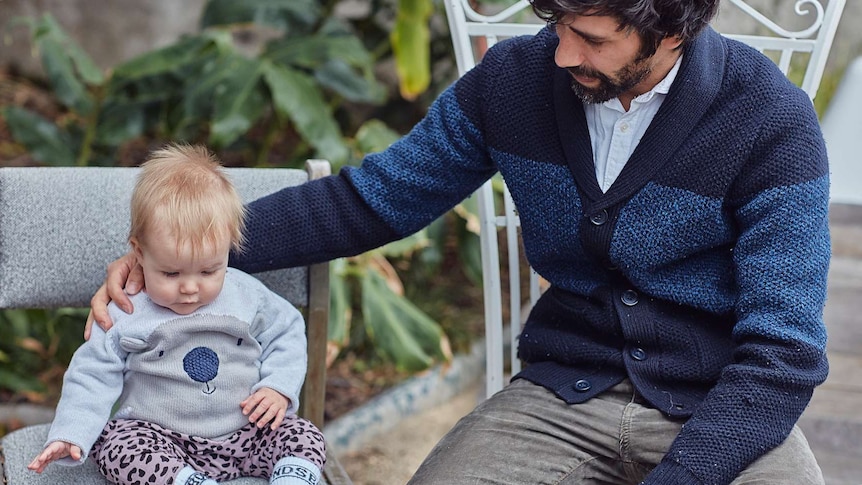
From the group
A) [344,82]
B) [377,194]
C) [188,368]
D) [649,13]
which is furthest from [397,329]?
[649,13]

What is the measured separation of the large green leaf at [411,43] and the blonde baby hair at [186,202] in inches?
68.2

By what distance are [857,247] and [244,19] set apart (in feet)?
7.31

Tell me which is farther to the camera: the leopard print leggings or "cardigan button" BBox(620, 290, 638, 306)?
"cardigan button" BBox(620, 290, 638, 306)

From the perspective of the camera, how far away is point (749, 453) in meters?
1.57

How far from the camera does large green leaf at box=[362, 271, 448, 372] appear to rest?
2859 millimetres

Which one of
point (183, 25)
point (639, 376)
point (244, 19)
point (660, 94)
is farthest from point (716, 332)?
point (183, 25)

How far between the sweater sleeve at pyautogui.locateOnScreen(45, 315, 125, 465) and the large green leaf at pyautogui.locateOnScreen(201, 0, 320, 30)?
1.72m

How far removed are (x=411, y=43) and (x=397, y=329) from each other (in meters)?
0.99

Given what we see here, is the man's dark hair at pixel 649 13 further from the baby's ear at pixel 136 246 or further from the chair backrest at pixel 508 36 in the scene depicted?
the baby's ear at pixel 136 246

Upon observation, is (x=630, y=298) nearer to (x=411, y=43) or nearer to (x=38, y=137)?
(x=411, y=43)

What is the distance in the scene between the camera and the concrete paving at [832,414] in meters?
2.60

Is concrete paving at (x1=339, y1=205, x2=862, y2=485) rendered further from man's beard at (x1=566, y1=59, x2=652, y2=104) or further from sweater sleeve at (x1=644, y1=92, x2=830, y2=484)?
man's beard at (x1=566, y1=59, x2=652, y2=104)

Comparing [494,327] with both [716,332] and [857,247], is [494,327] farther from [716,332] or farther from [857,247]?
[857,247]

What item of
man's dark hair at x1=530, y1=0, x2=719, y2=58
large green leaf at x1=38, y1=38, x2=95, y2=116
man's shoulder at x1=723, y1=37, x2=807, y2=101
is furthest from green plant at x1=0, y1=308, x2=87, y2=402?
man's shoulder at x1=723, y1=37, x2=807, y2=101
